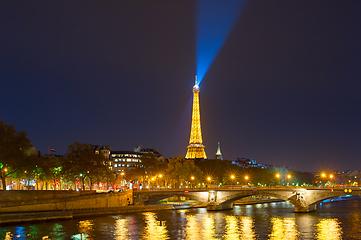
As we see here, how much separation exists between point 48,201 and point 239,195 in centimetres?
4231

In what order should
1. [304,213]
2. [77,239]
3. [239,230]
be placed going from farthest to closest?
[304,213]
[239,230]
[77,239]

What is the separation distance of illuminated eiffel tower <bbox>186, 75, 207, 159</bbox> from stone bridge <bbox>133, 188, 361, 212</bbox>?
86.1 meters

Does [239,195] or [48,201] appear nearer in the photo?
[48,201]

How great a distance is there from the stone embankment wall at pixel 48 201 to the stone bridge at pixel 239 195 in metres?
13.5

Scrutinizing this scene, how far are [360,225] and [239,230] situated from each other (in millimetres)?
19804

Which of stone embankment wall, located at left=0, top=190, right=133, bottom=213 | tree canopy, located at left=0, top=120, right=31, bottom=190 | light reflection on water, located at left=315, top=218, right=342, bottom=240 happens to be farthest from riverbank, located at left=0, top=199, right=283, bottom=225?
→ light reflection on water, located at left=315, top=218, right=342, bottom=240

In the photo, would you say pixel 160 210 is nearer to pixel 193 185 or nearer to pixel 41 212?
pixel 41 212

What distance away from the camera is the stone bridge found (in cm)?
8594

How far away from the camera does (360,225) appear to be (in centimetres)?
6475

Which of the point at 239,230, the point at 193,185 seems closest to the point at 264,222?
the point at 239,230

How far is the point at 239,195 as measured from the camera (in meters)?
93.4

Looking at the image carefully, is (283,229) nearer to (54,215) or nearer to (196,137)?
(54,215)

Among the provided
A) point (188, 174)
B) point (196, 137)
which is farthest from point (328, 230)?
point (196, 137)

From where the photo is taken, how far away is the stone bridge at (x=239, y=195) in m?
85.9
